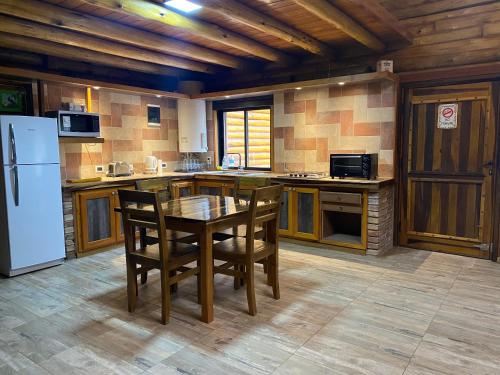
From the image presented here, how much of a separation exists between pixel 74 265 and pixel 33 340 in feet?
5.45

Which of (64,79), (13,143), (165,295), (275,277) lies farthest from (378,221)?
(64,79)

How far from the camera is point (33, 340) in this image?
2.49 metres

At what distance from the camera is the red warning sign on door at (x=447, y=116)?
423 centimetres

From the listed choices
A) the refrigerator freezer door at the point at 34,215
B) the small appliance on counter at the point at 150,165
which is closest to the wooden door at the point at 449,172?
the small appliance on counter at the point at 150,165

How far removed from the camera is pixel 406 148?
4.57 m

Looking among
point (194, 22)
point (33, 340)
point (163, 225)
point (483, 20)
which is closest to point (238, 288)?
point (163, 225)

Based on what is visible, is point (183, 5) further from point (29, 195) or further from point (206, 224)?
point (29, 195)

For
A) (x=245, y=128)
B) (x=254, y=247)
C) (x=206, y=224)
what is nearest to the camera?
(x=206, y=224)

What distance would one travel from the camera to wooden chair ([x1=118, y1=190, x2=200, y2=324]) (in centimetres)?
258

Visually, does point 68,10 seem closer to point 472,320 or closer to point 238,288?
point 238,288

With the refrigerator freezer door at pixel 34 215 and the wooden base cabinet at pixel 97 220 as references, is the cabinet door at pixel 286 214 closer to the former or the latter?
the wooden base cabinet at pixel 97 220

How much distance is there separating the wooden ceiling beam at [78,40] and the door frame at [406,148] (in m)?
2.90

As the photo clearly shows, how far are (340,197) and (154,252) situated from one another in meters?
2.36

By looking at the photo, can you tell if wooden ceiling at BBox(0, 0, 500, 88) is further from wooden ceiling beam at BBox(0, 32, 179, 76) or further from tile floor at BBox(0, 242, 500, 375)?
tile floor at BBox(0, 242, 500, 375)
